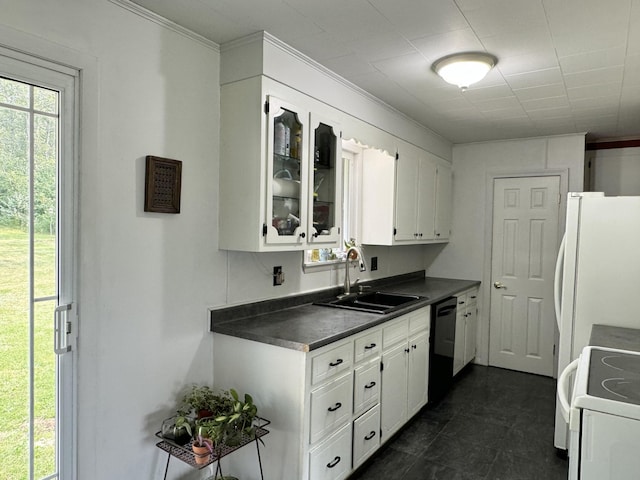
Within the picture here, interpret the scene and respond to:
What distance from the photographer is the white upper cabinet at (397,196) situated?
11.9ft

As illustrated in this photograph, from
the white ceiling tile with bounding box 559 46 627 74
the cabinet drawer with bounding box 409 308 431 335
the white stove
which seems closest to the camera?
the white stove

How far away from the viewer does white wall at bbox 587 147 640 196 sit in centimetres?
432

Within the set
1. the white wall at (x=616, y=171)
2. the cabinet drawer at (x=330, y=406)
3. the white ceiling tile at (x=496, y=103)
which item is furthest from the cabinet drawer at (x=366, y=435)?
the white wall at (x=616, y=171)

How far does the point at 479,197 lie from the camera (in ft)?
15.6

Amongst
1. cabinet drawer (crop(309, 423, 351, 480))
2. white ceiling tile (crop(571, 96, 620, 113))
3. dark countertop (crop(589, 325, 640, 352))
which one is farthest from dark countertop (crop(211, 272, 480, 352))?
white ceiling tile (crop(571, 96, 620, 113))

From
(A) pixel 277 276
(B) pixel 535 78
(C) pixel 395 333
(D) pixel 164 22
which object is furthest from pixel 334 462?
(B) pixel 535 78

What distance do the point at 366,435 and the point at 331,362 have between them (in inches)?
26.0

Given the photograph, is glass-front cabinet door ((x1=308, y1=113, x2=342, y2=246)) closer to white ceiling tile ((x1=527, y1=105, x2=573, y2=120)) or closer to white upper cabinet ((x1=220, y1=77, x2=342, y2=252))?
white upper cabinet ((x1=220, y1=77, x2=342, y2=252))

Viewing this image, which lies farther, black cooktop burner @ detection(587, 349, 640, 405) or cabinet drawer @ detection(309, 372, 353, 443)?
cabinet drawer @ detection(309, 372, 353, 443)

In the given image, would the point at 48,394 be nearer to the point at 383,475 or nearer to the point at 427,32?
the point at 383,475

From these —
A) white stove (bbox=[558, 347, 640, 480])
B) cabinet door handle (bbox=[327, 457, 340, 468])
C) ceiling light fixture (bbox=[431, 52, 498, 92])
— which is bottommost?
cabinet door handle (bbox=[327, 457, 340, 468])

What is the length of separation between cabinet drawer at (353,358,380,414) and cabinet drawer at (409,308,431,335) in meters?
0.55

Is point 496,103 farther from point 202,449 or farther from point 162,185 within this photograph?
point 202,449

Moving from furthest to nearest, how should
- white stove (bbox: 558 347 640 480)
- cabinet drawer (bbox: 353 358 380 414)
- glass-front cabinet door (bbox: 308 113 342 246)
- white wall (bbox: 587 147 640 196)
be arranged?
white wall (bbox: 587 147 640 196) → glass-front cabinet door (bbox: 308 113 342 246) → cabinet drawer (bbox: 353 358 380 414) → white stove (bbox: 558 347 640 480)
